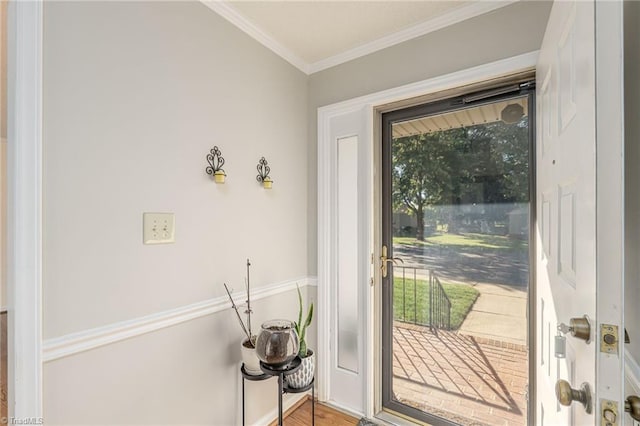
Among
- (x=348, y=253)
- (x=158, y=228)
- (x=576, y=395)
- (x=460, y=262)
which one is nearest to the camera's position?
(x=576, y=395)

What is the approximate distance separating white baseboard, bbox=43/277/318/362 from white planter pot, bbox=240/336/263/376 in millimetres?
261

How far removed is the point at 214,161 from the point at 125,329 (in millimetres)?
855

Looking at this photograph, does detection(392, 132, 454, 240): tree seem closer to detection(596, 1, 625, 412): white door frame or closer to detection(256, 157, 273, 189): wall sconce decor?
detection(256, 157, 273, 189): wall sconce decor

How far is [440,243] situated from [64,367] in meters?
1.86

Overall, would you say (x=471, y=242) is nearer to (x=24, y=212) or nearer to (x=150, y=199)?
(x=150, y=199)

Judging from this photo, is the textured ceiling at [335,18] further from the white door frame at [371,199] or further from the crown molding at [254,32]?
the white door frame at [371,199]

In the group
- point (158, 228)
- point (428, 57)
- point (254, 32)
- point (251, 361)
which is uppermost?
point (254, 32)

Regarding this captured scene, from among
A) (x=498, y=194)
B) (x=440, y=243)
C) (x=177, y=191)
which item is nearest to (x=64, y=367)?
(x=177, y=191)

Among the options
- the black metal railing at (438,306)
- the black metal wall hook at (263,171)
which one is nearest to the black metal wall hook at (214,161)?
the black metal wall hook at (263,171)

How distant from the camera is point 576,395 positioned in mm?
752

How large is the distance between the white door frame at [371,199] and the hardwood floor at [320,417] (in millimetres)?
94

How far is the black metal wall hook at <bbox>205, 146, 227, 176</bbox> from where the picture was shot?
1549mm

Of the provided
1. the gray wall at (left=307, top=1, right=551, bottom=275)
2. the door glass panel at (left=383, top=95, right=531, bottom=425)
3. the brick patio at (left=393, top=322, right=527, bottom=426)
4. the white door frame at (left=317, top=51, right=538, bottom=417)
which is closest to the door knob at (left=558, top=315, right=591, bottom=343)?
the door glass panel at (left=383, top=95, right=531, bottom=425)

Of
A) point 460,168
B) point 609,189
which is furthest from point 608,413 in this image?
point 460,168
